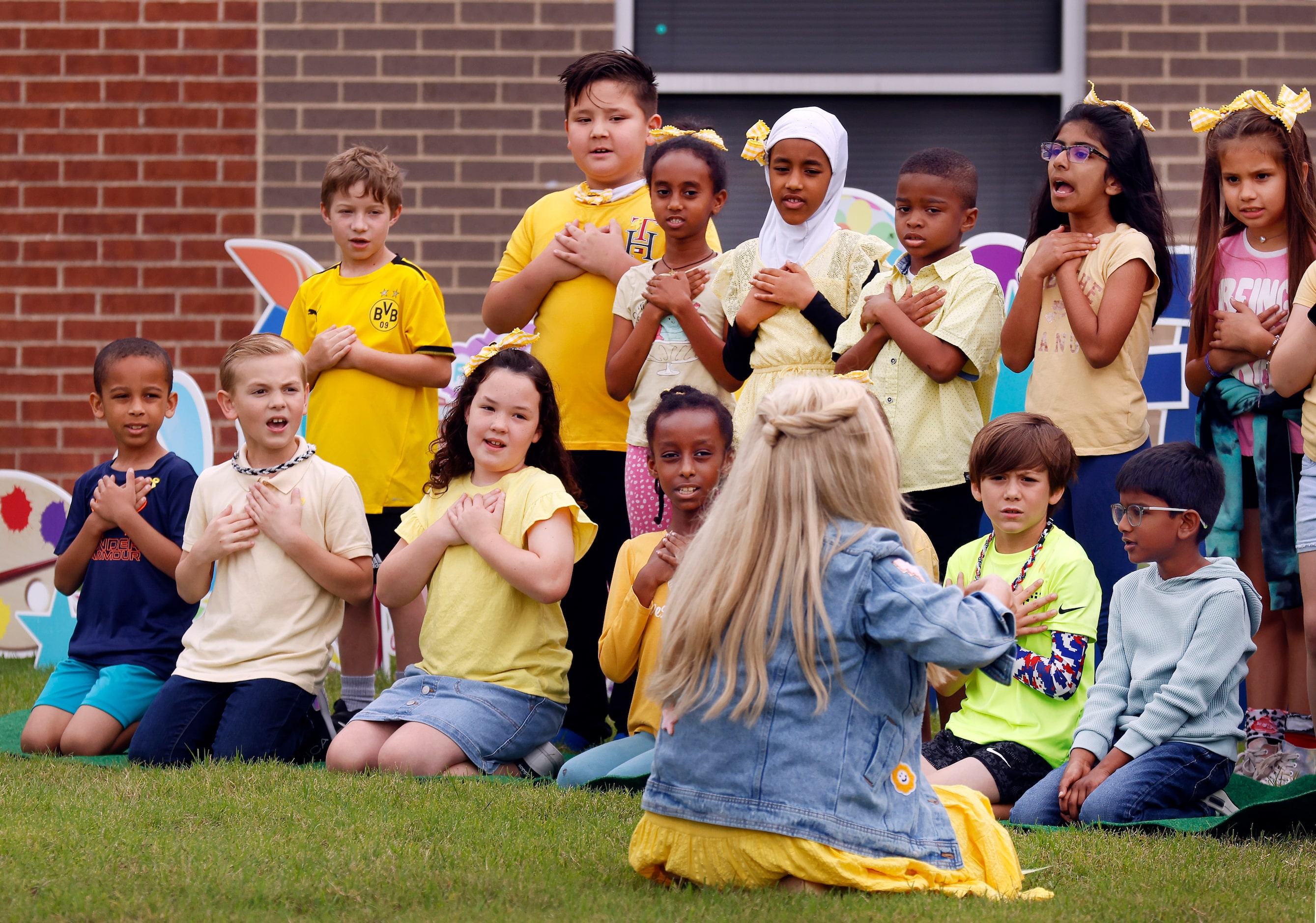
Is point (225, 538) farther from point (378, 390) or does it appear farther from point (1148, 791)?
point (1148, 791)

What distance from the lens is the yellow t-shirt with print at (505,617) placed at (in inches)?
176

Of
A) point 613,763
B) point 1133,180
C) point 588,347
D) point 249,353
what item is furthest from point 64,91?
point 1133,180

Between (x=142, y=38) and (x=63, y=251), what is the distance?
116cm

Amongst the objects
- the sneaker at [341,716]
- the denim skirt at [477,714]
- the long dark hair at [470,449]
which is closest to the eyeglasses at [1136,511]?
the long dark hair at [470,449]

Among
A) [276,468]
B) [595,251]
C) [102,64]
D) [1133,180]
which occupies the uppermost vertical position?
[102,64]

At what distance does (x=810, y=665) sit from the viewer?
2.74 metres

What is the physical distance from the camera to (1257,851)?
336 centimetres

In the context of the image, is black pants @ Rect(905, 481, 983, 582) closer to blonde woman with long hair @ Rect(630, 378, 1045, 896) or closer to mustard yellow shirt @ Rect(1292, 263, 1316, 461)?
mustard yellow shirt @ Rect(1292, 263, 1316, 461)

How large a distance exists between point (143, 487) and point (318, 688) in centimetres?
106

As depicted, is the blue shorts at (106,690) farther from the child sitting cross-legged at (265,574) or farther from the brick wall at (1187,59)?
the brick wall at (1187,59)

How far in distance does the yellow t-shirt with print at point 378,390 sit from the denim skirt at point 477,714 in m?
0.99

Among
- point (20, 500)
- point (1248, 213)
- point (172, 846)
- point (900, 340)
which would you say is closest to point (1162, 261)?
point (1248, 213)

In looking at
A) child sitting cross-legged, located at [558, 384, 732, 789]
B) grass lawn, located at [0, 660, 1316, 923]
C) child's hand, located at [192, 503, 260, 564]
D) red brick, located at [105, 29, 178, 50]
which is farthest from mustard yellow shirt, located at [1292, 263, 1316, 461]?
red brick, located at [105, 29, 178, 50]

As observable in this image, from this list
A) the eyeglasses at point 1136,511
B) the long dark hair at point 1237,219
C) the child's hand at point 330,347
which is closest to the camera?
the eyeglasses at point 1136,511
